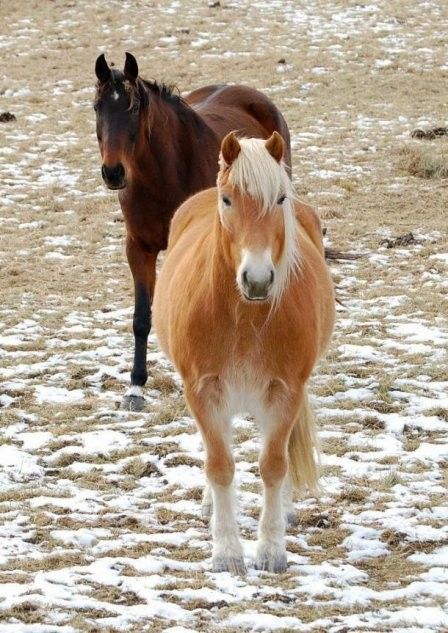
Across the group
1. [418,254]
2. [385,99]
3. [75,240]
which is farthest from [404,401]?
[385,99]

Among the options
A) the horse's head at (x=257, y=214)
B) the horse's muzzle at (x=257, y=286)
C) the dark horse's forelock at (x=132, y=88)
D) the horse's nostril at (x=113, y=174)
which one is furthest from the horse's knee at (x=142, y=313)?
the horse's muzzle at (x=257, y=286)

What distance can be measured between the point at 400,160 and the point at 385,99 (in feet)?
Result: 10.8

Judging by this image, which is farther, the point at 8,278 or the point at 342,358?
the point at 8,278

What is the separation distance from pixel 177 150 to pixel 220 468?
320 centimetres

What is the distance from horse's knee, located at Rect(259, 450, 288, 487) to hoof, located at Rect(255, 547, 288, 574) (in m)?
0.25

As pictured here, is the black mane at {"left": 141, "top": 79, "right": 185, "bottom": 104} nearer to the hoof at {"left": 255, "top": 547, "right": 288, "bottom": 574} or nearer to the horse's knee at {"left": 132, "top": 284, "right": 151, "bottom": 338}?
the horse's knee at {"left": 132, "top": 284, "right": 151, "bottom": 338}

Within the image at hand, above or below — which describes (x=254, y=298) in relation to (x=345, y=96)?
above

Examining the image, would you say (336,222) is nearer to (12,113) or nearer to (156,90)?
(156,90)

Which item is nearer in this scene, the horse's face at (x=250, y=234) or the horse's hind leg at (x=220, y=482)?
the horse's face at (x=250, y=234)

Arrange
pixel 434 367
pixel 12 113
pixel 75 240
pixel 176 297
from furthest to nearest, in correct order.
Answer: pixel 12 113, pixel 75 240, pixel 434 367, pixel 176 297

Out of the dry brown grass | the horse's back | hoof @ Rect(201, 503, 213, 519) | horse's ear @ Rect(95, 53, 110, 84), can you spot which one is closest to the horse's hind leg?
hoof @ Rect(201, 503, 213, 519)

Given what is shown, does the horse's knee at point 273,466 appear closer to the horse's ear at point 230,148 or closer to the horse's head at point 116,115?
the horse's ear at point 230,148

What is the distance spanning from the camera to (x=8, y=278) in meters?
8.58

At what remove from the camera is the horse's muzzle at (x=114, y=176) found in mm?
6000
